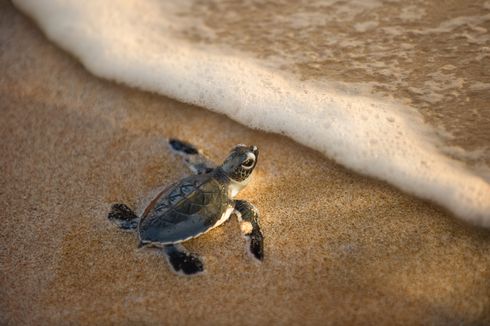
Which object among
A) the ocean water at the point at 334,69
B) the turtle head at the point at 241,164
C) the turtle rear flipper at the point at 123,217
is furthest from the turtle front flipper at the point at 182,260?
the ocean water at the point at 334,69

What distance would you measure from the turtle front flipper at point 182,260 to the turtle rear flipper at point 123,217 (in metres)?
0.20

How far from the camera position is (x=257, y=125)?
7.73ft

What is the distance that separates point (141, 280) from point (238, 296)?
417 mm

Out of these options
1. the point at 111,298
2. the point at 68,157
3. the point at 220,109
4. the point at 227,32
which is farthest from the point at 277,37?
the point at 111,298

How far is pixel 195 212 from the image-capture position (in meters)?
1.83

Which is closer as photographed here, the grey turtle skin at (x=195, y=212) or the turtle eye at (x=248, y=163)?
the grey turtle skin at (x=195, y=212)

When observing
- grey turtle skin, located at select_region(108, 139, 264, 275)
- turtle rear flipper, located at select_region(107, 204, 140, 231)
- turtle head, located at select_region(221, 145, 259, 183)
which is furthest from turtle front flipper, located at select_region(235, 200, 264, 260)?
turtle rear flipper, located at select_region(107, 204, 140, 231)

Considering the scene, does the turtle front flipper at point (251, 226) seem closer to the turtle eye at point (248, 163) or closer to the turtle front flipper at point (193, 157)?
the turtle eye at point (248, 163)

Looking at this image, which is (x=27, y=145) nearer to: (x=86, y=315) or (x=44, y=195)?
(x=44, y=195)

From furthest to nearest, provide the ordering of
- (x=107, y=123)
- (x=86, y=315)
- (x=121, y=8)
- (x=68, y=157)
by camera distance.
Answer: (x=121, y=8), (x=107, y=123), (x=68, y=157), (x=86, y=315)

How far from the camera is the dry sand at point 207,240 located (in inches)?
66.2

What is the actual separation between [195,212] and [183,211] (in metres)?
0.05

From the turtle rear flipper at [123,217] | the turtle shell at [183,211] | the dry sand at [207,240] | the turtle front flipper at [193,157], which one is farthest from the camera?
the turtle front flipper at [193,157]

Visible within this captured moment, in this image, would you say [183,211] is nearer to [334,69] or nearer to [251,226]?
[251,226]
